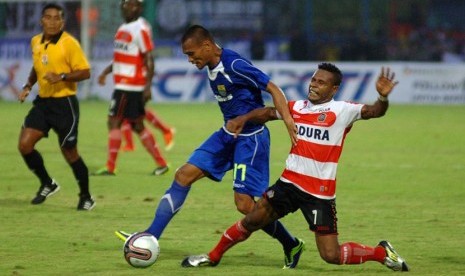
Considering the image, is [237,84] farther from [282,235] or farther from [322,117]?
[282,235]

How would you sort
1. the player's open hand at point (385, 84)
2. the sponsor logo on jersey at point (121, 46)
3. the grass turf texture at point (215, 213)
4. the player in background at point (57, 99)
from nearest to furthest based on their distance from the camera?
1. the player's open hand at point (385, 84)
2. the grass turf texture at point (215, 213)
3. the player in background at point (57, 99)
4. the sponsor logo on jersey at point (121, 46)

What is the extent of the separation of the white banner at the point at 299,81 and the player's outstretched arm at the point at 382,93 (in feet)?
77.2

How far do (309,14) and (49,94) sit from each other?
24.7 m

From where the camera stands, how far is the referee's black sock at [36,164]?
13.2 meters

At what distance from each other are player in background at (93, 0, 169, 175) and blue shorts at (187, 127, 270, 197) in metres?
6.74

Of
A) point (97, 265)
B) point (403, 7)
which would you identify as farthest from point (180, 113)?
point (97, 265)

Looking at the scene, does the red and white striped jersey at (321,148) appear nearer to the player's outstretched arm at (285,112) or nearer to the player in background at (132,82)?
the player's outstretched arm at (285,112)

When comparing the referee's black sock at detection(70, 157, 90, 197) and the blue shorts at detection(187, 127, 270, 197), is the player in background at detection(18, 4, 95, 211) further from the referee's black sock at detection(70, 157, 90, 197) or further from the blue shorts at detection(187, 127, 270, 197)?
the blue shorts at detection(187, 127, 270, 197)

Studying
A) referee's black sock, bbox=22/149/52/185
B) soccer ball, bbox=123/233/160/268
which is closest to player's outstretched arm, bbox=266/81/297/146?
soccer ball, bbox=123/233/160/268

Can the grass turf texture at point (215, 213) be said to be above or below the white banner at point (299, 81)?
above

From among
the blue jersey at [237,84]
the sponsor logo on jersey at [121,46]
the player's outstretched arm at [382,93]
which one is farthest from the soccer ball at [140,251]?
the sponsor logo on jersey at [121,46]

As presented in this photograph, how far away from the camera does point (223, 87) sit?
9.94 m

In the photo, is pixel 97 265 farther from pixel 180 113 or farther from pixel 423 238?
pixel 180 113

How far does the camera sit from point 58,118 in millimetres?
12945
